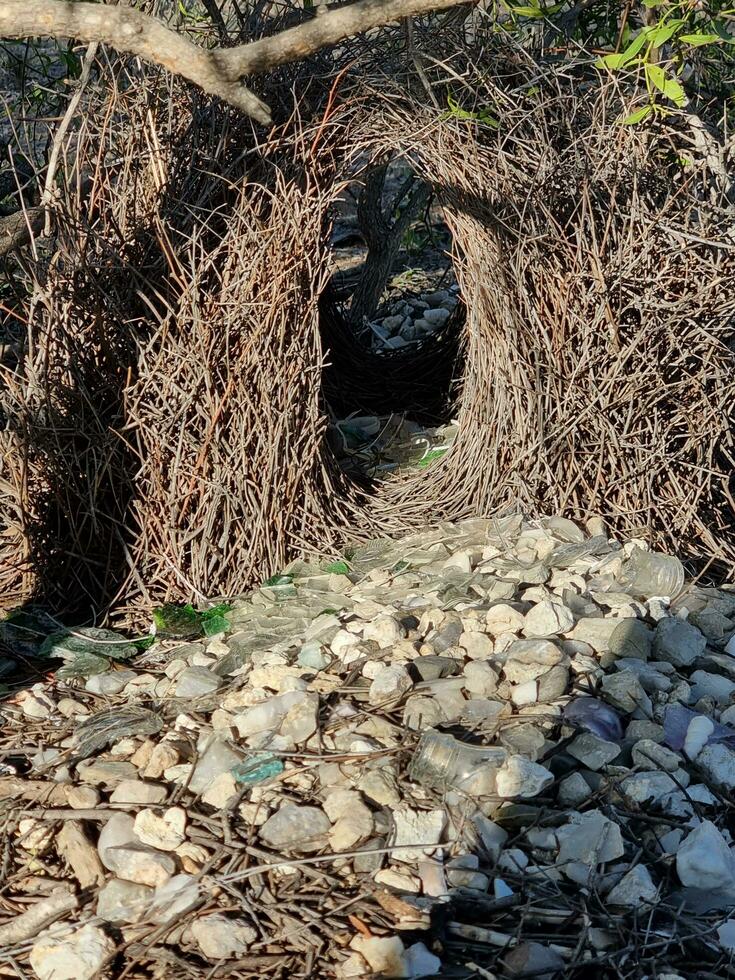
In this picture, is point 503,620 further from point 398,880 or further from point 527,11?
point 527,11

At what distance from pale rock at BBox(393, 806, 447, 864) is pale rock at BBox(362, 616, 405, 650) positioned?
604 millimetres

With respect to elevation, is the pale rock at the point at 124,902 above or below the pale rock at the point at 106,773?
below

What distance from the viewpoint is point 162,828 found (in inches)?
98.2

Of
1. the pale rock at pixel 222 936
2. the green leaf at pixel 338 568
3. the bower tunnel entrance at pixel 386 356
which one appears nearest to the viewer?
the pale rock at pixel 222 936

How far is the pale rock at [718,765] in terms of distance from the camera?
2578mm

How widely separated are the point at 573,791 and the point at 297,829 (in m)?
0.59

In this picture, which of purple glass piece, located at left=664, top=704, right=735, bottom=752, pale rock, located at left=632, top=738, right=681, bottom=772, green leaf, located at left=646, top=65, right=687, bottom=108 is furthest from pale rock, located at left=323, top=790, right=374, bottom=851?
green leaf, located at left=646, top=65, right=687, bottom=108

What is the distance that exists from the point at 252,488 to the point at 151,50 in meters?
1.69

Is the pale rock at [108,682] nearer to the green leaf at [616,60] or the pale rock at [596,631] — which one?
the pale rock at [596,631]

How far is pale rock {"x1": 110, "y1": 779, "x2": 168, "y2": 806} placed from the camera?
260cm

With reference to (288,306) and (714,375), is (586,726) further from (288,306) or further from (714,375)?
(288,306)

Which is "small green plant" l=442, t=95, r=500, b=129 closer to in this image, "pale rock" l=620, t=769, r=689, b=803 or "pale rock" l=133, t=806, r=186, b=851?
"pale rock" l=620, t=769, r=689, b=803

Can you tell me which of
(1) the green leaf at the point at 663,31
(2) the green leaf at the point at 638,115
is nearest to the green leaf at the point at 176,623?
(2) the green leaf at the point at 638,115

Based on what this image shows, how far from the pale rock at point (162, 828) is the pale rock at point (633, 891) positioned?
900 mm
